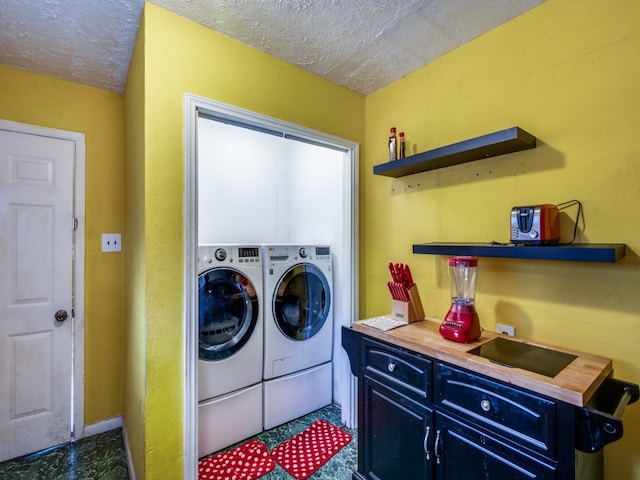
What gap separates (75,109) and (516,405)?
9.82 ft

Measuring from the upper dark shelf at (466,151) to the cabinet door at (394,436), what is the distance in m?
1.21

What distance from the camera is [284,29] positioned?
1.57m

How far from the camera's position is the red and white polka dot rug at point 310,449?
1.79 meters

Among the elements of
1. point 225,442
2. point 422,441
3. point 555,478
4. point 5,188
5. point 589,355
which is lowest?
point 225,442

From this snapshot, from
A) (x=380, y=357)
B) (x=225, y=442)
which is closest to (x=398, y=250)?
(x=380, y=357)

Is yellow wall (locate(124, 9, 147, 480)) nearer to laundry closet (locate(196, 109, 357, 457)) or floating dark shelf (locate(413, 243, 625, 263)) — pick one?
laundry closet (locate(196, 109, 357, 457))

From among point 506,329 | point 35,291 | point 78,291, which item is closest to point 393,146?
point 506,329

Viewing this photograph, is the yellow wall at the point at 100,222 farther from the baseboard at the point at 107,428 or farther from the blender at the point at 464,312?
the blender at the point at 464,312

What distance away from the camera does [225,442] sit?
6.43 feet

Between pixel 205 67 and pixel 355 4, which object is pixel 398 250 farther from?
pixel 205 67

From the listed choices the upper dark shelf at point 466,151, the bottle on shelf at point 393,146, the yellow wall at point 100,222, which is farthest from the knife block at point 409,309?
the yellow wall at point 100,222

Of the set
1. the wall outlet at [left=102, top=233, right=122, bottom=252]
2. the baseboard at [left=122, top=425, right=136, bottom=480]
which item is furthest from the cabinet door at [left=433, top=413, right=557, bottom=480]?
the wall outlet at [left=102, top=233, right=122, bottom=252]

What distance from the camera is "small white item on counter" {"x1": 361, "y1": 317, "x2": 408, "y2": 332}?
158 cm

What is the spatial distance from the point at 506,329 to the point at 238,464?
5.70ft
